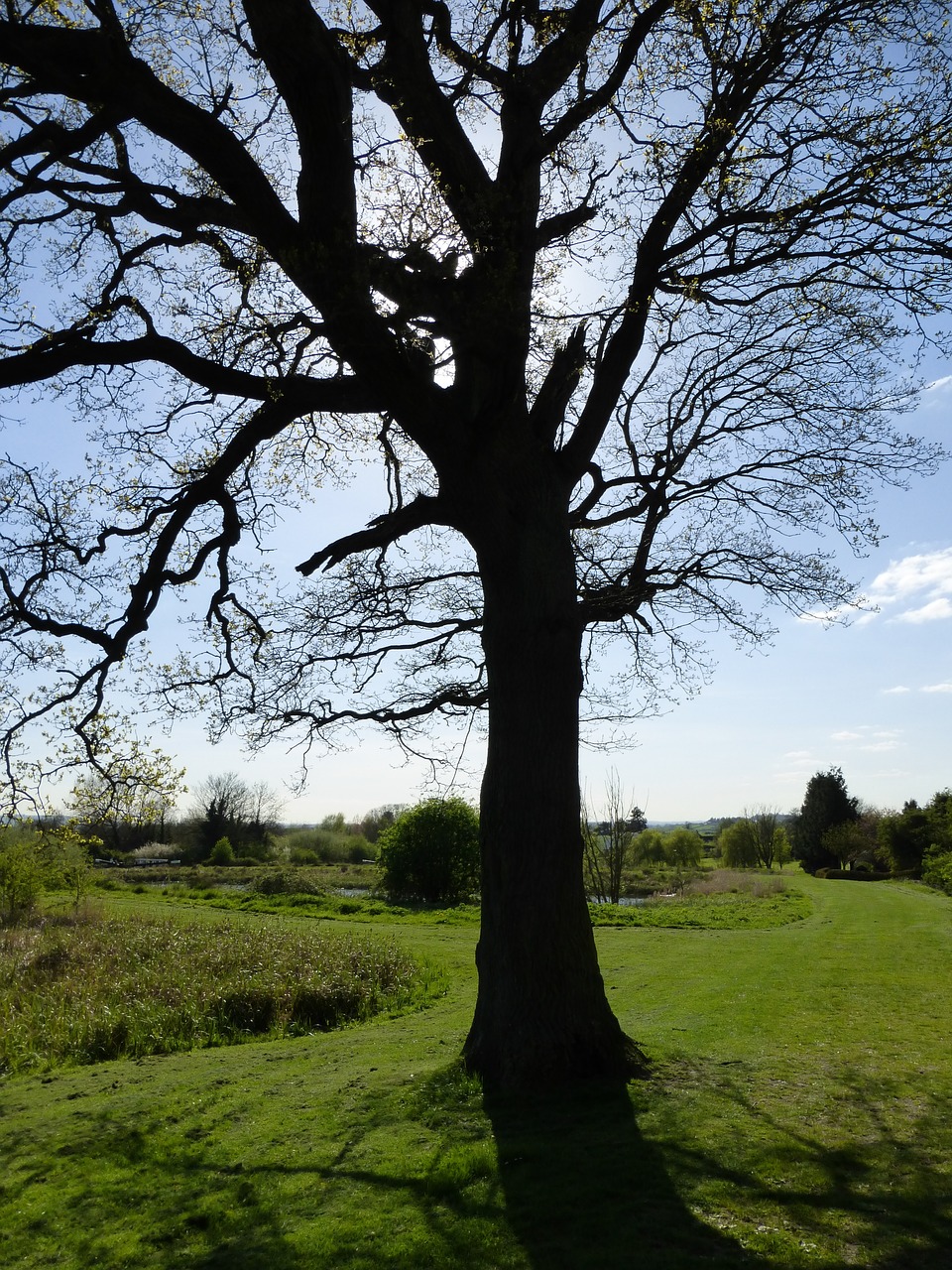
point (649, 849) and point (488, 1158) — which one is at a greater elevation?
point (649, 849)

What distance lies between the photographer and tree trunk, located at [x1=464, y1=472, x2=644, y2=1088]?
654 centimetres

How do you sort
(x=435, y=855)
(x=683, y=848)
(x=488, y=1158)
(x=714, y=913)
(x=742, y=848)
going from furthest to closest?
(x=742, y=848) < (x=683, y=848) < (x=435, y=855) < (x=714, y=913) < (x=488, y=1158)

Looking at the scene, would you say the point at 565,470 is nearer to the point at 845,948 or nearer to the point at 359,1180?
the point at 359,1180

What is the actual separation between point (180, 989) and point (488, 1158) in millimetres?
7996

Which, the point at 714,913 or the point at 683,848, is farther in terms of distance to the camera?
the point at 683,848

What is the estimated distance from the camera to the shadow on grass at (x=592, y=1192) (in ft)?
13.0

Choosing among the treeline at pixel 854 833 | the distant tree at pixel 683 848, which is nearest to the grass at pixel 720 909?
the treeline at pixel 854 833

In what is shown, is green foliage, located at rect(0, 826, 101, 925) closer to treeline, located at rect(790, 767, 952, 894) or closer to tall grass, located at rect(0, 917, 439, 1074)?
tall grass, located at rect(0, 917, 439, 1074)

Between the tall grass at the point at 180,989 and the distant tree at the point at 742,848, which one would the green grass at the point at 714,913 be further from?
the distant tree at the point at 742,848

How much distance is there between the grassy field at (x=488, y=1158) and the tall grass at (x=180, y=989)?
1.00 meters

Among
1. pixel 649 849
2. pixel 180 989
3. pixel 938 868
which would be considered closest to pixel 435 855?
pixel 180 989

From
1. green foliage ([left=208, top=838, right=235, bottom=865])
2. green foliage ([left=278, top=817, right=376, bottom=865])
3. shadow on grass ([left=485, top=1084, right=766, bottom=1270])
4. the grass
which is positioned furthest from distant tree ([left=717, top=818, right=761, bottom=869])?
shadow on grass ([left=485, top=1084, right=766, bottom=1270])

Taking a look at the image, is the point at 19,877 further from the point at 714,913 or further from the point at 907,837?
the point at 907,837

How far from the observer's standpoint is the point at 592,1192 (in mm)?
4695
